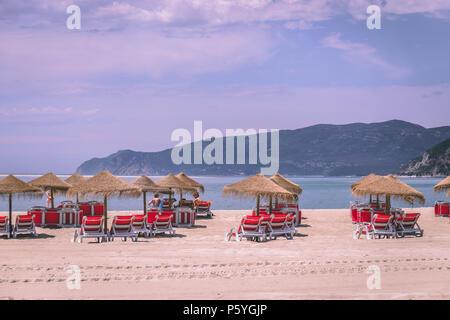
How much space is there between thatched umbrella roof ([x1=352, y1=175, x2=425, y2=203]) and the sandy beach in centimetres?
230

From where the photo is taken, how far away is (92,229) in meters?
12.5

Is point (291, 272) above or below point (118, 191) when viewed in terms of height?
below

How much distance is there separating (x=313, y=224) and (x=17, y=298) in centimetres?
1319

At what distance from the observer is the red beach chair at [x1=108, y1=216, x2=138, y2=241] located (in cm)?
1252

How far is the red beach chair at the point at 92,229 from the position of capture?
12.2 metres

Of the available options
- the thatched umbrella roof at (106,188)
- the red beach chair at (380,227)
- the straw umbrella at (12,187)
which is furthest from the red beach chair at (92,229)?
the red beach chair at (380,227)

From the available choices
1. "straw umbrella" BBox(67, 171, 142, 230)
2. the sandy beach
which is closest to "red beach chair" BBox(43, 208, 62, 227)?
"straw umbrella" BBox(67, 171, 142, 230)

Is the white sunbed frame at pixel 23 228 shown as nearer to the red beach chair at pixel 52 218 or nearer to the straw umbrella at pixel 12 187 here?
the straw umbrella at pixel 12 187

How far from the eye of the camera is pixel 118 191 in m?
13.1

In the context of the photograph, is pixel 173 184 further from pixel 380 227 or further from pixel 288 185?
pixel 380 227

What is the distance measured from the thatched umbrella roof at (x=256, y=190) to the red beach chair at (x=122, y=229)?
11.9 feet

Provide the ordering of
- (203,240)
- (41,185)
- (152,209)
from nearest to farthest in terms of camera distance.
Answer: (203,240)
(152,209)
(41,185)
